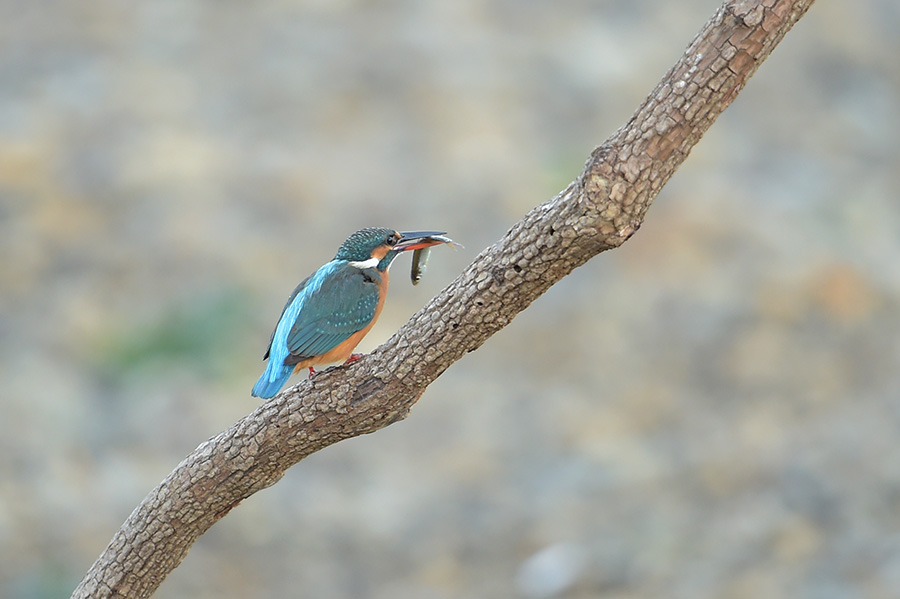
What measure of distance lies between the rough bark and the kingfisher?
0.11m

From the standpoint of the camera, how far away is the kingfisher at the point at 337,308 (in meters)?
3.55

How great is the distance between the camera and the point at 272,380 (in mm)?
3514

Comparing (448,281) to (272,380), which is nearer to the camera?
(272,380)

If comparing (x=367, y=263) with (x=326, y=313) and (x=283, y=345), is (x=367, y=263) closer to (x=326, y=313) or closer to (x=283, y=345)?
(x=326, y=313)

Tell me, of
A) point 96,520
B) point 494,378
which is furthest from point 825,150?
point 96,520

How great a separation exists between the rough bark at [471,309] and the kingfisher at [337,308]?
0.36 feet

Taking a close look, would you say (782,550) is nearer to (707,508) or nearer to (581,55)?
(707,508)

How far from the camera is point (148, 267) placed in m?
9.80

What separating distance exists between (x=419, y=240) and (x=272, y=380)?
2.36 ft

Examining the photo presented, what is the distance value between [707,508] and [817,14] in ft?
23.9

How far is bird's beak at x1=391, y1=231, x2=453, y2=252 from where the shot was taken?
368 cm

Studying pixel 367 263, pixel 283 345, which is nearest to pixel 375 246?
pixel 367 263

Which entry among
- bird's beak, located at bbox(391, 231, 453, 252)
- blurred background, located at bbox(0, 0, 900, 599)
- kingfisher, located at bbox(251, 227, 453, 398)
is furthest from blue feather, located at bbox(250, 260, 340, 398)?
blurred background, located at bbox(0, 0, 900, 599)

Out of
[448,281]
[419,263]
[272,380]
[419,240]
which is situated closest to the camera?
[272,380]
